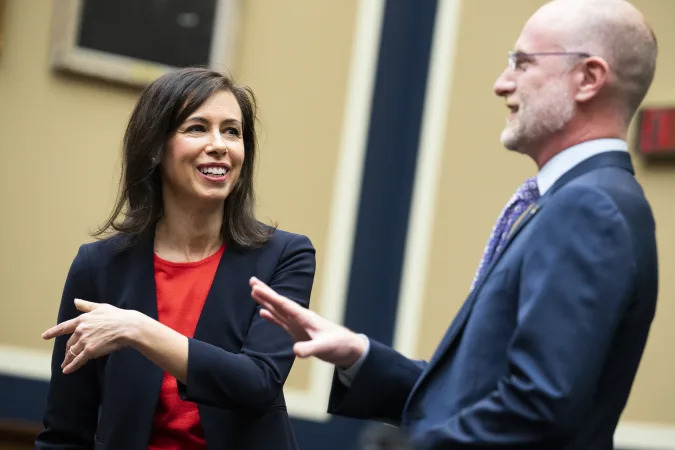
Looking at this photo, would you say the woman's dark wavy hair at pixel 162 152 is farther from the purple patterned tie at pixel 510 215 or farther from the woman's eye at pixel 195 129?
the purple patterned tie at pixel 510 215

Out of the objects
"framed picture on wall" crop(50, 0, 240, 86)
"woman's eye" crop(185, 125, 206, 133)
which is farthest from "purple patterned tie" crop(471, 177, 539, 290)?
"framed picture on wall" crop(50, 0, 240, 86)

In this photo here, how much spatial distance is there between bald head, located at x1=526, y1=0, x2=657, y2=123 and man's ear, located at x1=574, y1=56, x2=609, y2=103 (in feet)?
0.04

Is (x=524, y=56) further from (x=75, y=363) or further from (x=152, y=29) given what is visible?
(x=152, y=29)

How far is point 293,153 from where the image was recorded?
183 inches

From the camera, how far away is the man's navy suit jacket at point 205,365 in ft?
7.48

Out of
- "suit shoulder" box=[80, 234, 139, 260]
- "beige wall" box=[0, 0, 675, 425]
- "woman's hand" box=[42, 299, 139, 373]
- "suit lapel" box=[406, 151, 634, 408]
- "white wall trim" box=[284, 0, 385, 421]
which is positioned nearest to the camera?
"suit lapel" box=[406, 151, 634, 408]

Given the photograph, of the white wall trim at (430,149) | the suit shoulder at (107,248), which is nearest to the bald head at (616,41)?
the suit shoulder at (107,248)

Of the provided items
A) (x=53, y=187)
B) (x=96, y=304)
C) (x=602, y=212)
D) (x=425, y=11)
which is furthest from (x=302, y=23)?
(x=602, y=212)

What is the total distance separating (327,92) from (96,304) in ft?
8.34

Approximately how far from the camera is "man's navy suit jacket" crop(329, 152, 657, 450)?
1748 millimetres

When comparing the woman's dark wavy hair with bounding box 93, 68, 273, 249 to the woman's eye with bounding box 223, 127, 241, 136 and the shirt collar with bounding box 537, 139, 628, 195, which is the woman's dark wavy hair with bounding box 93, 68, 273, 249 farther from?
the shirt collar with bounding box 537, 139, 628, 195

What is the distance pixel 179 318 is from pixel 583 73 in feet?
3.25

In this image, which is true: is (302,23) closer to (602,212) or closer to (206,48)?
(206,48)

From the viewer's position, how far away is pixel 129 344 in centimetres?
220
